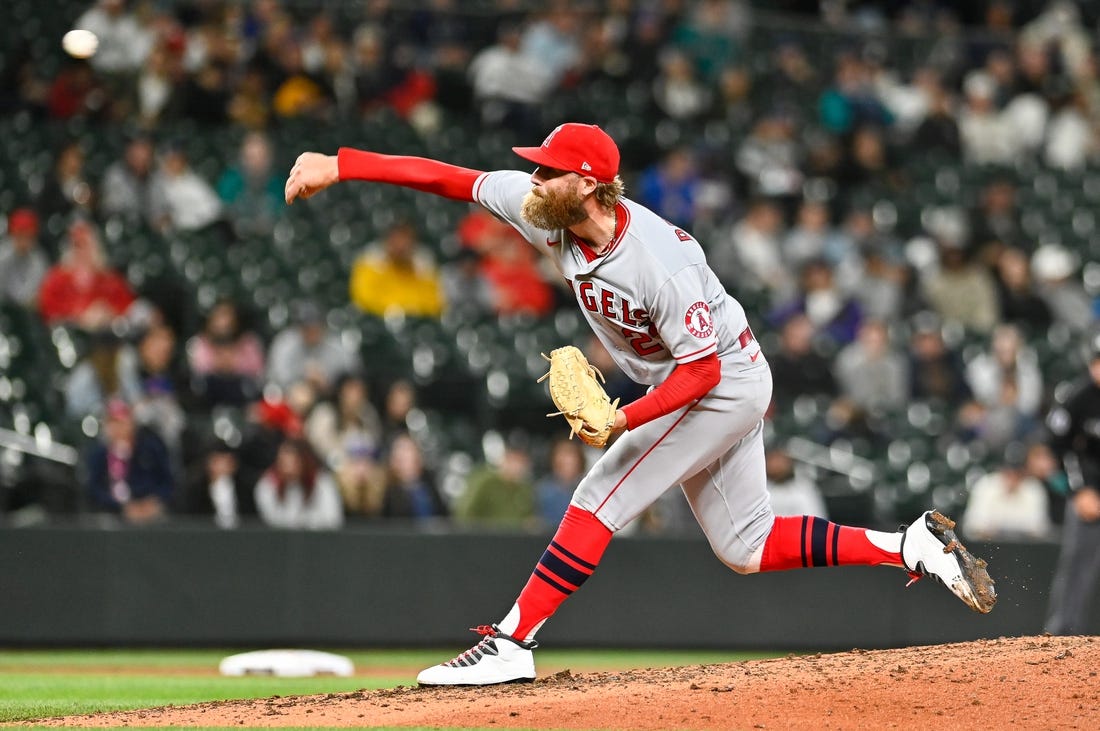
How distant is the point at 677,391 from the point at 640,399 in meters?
0.13

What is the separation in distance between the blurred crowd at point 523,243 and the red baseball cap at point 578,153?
5028 mm

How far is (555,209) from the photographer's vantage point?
5500 mm

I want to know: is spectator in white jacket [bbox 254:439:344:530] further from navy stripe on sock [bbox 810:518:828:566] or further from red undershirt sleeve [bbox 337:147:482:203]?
navy stripe on sock [bbox 810:518:828:566]

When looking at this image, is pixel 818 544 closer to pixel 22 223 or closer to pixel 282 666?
pixel 282 666

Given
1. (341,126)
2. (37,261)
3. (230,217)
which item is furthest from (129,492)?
(341,126)

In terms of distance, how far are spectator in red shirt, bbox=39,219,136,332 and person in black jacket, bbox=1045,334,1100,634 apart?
20.8ft

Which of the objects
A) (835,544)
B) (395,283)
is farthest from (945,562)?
(395,283)

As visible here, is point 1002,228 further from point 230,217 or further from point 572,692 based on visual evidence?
point 572,692

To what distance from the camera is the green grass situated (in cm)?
681

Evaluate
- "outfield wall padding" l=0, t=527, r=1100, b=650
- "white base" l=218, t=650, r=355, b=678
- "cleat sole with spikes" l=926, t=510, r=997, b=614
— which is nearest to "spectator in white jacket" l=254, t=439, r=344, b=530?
"outfield wall padding" l=0, t=527, r=1100, b=650

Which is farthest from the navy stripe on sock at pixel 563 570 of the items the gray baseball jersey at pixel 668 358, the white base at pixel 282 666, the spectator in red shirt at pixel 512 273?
the spectator in red shirt at pixel 512 273

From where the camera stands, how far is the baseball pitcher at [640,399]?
5438 mm

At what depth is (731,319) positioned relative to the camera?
5.76 meters

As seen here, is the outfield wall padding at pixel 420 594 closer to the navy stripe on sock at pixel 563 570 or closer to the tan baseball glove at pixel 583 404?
the navy stripe on sock at pixel 563 570
